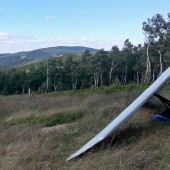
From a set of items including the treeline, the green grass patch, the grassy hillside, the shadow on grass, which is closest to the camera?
the grassy hillside

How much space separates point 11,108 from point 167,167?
9068 mm

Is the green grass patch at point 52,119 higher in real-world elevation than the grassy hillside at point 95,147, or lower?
lower

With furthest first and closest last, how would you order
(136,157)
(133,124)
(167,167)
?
(133,124) < (136,157) < (167,167)

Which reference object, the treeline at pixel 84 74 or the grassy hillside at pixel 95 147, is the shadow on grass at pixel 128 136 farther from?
the treeline at pixel 84 74

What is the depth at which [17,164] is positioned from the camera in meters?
4.24

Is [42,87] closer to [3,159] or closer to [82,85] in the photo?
[82,85]

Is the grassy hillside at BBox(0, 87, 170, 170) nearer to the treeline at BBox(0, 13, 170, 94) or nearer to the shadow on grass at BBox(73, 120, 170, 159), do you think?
the shadow on grass at BBox(73, 120, 170, 159)

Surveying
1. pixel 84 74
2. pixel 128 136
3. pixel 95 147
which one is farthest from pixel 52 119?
pixel 84 74

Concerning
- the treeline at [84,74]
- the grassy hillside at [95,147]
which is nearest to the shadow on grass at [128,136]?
the grassy hillside at [95,147]

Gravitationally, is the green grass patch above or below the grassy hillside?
below

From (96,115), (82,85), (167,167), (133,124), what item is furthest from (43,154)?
(82,85)

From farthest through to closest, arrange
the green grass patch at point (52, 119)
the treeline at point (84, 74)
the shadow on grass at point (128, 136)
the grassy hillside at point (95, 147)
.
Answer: the treeline at point (84, 74)
the green grass patch at point (52, 119)
the shadow on grass at point (128, 136)
the grassy hillside at point (95, 147)

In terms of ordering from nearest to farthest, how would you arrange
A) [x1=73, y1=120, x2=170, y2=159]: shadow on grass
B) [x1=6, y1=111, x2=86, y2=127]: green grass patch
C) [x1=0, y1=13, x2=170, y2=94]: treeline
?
[x1=73, y1=120, x2=170, y2=159]: shadow on grass → [x1=6, y1=111, x2=86, y2=127]: green grass patch → [x1=0, y1=13, x2=170, y2=94]: treeline

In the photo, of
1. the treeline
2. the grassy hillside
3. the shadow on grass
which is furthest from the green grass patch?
the treeline
